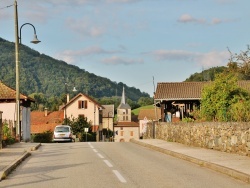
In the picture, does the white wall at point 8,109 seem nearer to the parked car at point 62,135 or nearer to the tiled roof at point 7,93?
the tiled roof at point 7,93

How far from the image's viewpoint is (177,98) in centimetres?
4569

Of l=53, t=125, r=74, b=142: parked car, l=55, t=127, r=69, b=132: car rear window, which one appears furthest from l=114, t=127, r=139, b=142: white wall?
l=53, t=125, r=74, b=142: parked car

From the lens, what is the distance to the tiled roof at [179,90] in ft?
151

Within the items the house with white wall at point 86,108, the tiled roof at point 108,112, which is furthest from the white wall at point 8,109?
the tiled roof at point 108,112

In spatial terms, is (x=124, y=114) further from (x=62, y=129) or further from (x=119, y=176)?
(x=119, y=176)

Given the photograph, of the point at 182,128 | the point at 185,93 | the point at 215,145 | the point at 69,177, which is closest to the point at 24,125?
the point at 185,93

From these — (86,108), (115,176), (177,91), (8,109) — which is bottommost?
(115,176)

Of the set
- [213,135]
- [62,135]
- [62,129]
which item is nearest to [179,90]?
[62,135]

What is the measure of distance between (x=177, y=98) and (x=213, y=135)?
22.4 metres

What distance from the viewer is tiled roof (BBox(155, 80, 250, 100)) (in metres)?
45.9

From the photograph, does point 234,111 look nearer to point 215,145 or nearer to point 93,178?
point 215,145

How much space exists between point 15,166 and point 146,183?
6243 millimetres

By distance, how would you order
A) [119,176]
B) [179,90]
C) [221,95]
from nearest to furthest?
[119,176] < [221,95] < [179,90]

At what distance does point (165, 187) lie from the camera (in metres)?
11.7
